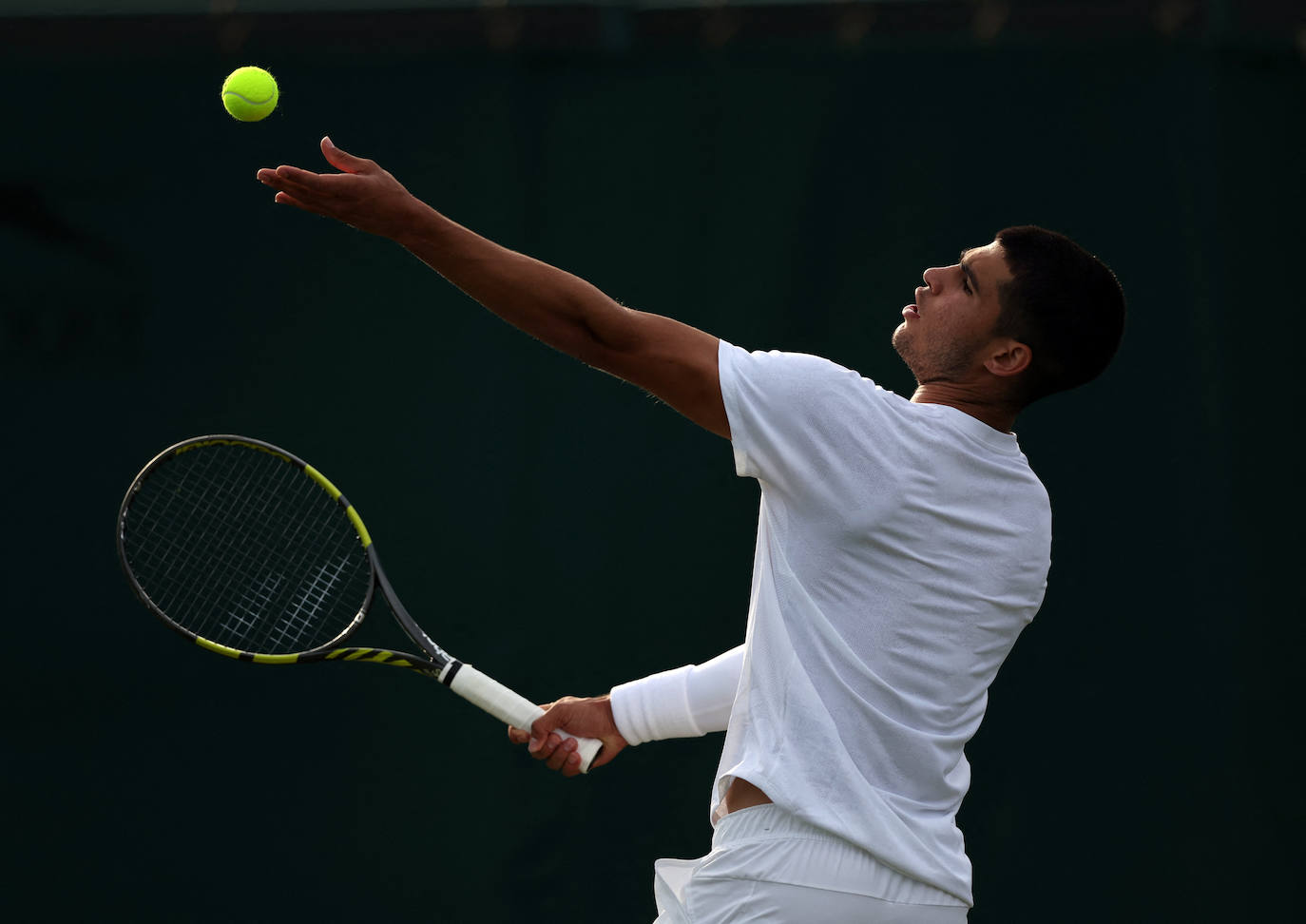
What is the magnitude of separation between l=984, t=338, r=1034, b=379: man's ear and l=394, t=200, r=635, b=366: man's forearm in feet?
1.86

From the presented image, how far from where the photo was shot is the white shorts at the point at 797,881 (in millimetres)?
2031

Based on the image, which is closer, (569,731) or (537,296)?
(537,296)

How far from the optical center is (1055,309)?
223 cm

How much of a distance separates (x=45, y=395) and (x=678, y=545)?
5.55ft

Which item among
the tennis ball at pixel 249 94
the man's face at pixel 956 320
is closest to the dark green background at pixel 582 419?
the tennis ball at pixel 249 94

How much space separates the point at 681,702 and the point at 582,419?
4.79 feet

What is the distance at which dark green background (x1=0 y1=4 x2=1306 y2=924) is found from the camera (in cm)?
384

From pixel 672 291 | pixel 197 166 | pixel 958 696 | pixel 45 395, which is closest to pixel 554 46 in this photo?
pixel 672 291

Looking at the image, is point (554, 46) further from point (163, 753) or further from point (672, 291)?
point (163, 753)

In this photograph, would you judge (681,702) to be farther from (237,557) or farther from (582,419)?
(582,419)

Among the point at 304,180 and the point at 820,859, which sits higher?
the point at 304,180

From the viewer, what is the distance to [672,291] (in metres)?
3.96

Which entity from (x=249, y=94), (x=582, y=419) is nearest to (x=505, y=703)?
(x=249, y=94)

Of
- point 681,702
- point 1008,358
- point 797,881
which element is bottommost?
point 797,881
